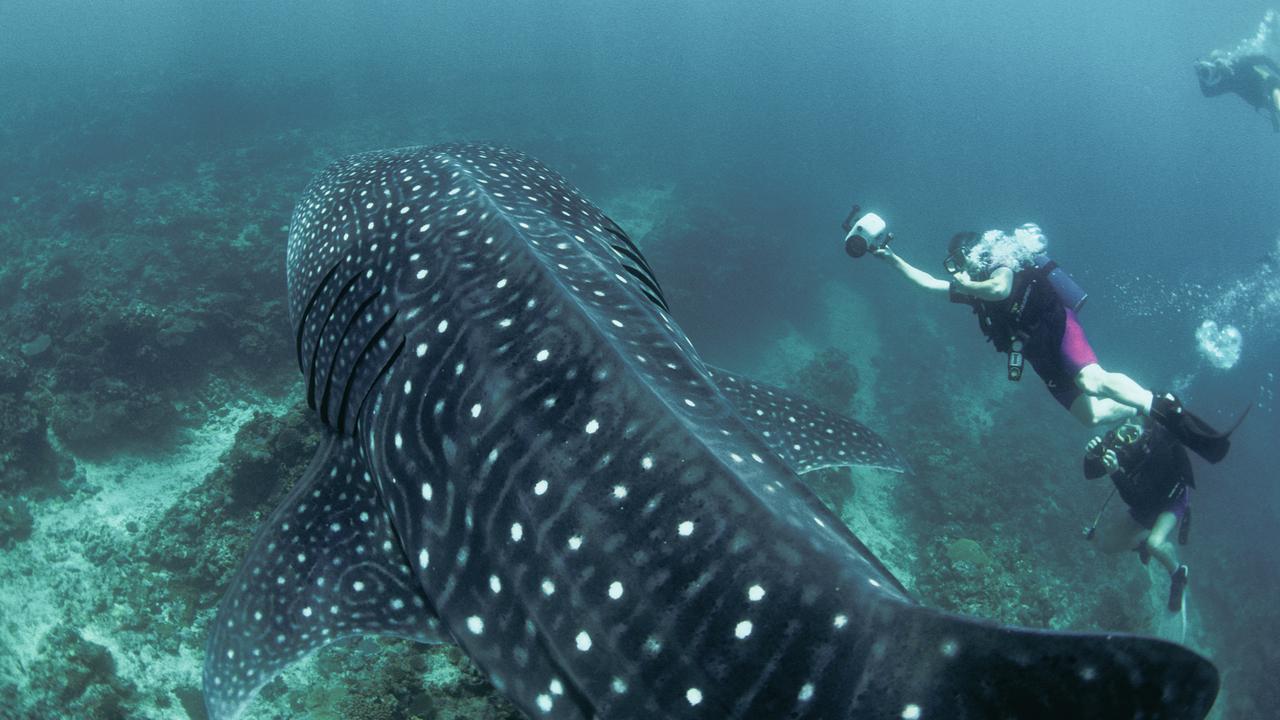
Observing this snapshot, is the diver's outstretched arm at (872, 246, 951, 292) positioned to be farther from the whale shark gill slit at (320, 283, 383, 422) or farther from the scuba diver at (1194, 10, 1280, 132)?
the scuba diver at (1194, 10, 1280, 132)

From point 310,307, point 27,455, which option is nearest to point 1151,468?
point 310,307

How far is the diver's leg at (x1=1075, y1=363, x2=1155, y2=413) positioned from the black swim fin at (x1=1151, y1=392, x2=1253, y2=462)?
0.96ft

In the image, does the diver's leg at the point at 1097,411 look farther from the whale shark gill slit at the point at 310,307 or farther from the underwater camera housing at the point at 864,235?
the whale shark gill slit at the point at 310,307

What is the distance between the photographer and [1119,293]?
4525 centimetres

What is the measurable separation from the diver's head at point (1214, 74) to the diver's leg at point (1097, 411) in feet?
59.3

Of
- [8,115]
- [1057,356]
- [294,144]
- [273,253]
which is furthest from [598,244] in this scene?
[8,115]

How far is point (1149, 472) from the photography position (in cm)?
905

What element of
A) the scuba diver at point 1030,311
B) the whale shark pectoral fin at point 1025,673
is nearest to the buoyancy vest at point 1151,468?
the scuba diver at point 1030,311

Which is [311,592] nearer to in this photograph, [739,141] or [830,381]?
[830,381]

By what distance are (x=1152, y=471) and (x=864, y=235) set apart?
5.71 m

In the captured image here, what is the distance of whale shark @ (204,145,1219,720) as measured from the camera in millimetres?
1507

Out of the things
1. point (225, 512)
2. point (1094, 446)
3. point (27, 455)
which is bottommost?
point (27, 455)

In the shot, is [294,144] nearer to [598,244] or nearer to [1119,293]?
[598,244]

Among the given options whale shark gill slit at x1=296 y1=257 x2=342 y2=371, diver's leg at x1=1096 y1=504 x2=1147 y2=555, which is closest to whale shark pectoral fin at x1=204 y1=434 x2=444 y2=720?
whale shark gill slit at x1=296 y1=257 x2=342 y2=371
